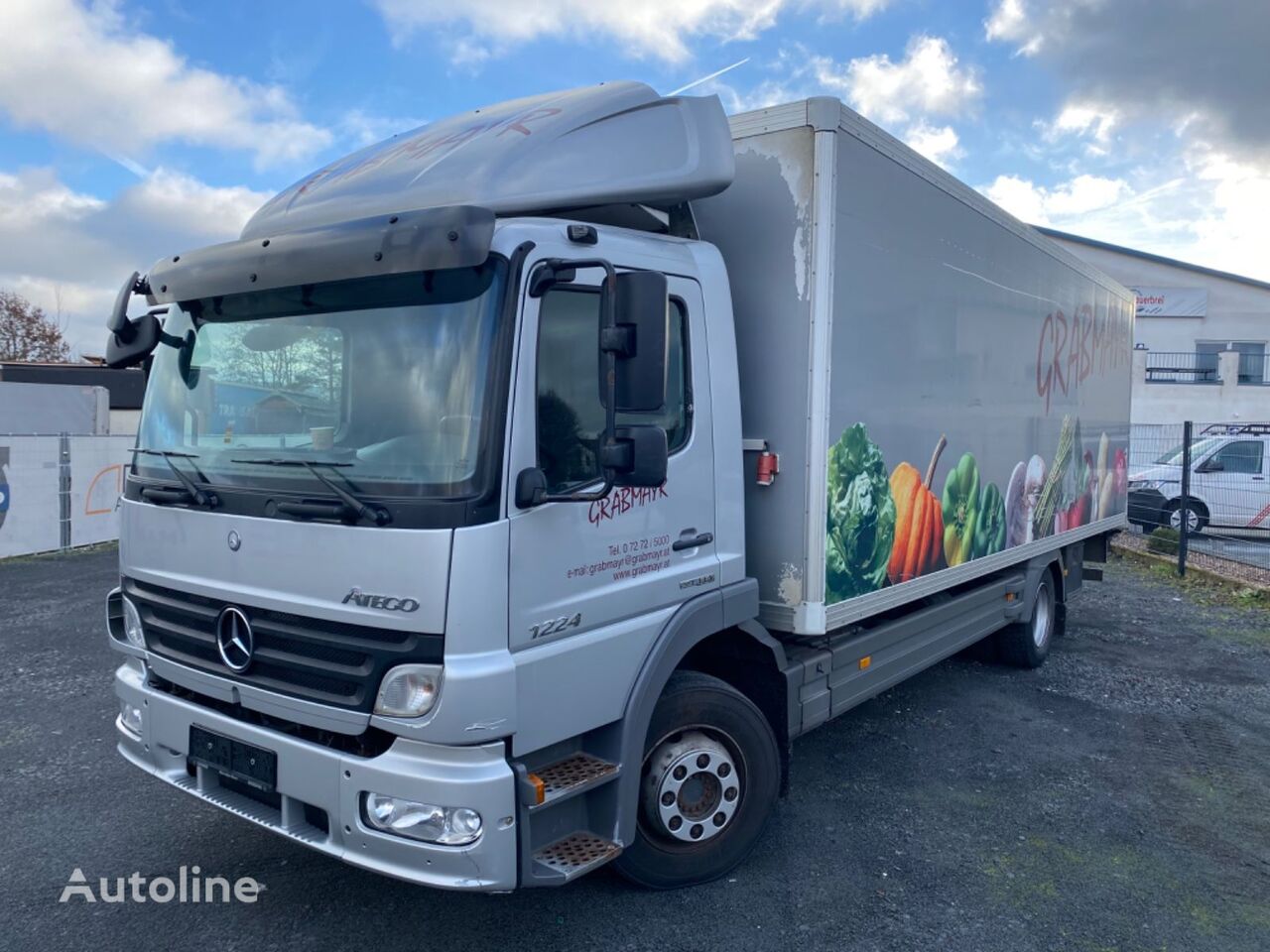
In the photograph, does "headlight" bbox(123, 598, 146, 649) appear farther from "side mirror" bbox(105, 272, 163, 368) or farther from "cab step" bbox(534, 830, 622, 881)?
"cab step" bbox(534, 830, 622, 881)

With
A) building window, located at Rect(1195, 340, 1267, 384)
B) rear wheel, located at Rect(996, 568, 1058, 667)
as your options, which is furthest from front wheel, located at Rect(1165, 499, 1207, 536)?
building window, located at Rect(1195, 340, 1267, 384)

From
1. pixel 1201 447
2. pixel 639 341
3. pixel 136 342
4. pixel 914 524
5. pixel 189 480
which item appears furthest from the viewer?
pixel 1201 447

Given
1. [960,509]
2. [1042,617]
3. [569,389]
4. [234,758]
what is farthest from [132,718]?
[1042,617]

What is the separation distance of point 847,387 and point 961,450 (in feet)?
5.01

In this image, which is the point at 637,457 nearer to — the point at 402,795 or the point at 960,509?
the point at 402,795

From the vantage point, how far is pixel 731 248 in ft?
13.5

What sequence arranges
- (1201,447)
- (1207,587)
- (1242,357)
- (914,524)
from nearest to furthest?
(914,524)
(1207,587)
(1201,447)
(1242,357)

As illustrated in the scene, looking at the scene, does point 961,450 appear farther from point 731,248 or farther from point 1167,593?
point 1167,593

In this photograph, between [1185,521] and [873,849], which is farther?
[1185,521]

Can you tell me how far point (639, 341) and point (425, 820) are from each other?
164 cm

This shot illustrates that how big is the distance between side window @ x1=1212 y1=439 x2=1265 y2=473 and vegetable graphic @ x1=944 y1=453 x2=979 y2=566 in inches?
449

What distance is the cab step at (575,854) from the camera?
119 inches

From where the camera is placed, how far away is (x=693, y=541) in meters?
3.67

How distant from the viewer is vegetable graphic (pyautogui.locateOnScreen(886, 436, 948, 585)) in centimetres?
468
